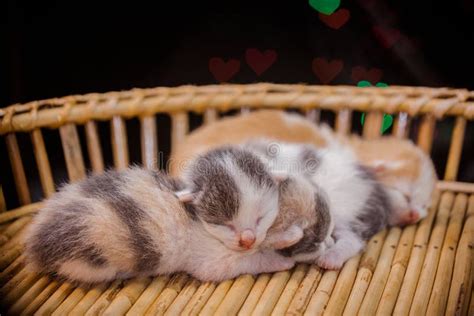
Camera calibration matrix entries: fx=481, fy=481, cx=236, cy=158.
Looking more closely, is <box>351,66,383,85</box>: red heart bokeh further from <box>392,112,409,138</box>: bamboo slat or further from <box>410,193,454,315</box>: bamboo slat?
<box>410,193,454,315</box>: bamboo slat

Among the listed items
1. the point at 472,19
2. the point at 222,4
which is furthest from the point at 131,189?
the point at 472,19

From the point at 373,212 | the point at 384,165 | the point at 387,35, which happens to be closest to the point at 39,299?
the point at 373,212

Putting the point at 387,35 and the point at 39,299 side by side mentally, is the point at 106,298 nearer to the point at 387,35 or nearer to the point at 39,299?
the point at 39,299

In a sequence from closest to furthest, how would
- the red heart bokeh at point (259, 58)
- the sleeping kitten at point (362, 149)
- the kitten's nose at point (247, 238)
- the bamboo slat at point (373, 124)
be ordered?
the kitten's nose at point (247, 238) < the sleeping kitten at point (362, 149) < the bamboo slat at point (373, 124) < the red heart bokeh at point (259, 58)

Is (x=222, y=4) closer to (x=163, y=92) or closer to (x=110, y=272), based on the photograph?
(x=163, y=92)

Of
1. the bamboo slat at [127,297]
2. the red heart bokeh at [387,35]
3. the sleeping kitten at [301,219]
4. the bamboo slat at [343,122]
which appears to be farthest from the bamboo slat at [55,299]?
the red heart bokeh at [387,35]

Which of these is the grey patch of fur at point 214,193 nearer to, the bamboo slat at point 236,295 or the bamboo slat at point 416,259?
the bamboo slat at point 236,295
